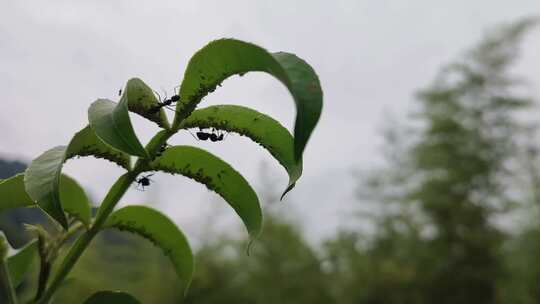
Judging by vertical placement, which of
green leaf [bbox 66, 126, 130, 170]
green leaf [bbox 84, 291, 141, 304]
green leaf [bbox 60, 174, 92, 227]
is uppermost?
green leaf [bbox 66, 126, 130, 170]

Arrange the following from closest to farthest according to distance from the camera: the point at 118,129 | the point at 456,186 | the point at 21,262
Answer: the point at 118,129 < the point at 21,262 < the point at 456,186

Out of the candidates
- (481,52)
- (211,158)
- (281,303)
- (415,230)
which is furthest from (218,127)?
(481,52)

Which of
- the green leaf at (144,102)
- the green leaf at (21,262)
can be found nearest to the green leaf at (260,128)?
the green leaf at (144,102)

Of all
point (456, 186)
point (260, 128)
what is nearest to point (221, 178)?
point (260, 128)

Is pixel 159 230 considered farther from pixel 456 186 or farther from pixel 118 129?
pixel 456 186

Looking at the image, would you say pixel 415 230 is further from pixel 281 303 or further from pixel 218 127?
pixel 218 127

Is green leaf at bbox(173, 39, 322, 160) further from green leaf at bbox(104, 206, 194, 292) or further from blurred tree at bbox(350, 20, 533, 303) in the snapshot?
blurred tree at bbox(350, 20, 533, 303)

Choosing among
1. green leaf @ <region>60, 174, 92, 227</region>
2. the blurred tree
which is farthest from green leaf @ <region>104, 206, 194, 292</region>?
the blurred tree

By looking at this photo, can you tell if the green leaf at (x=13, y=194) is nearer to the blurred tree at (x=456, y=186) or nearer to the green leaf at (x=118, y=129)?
the green leaf at (x=118, y=129)
